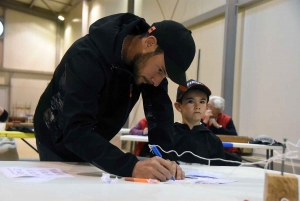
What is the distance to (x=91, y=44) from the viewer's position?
1028 millimetres

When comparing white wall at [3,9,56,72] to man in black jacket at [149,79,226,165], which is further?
white wall at [3,9,56,72]

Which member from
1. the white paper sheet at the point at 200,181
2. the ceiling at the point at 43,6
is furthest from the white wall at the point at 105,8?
the white paper sheet at the point at 200,181

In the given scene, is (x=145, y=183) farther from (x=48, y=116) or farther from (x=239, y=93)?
(x=239, y=93)

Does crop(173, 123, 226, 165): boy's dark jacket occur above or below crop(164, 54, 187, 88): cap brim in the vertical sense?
below

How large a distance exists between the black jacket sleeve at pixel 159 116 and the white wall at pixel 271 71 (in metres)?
2.35

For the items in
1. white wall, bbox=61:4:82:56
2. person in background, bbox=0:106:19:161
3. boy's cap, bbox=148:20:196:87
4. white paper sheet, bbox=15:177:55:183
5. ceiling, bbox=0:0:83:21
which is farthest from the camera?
ceiling, bbox=0:0:83:21

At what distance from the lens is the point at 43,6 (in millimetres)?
11023

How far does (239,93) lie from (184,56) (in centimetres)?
325

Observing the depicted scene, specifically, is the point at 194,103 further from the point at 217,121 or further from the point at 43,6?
the point at 43,6

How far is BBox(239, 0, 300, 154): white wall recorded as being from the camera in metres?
3.28

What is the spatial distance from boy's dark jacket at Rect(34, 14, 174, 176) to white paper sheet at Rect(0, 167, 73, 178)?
0.08 metres

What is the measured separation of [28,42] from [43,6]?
1422 millimetres

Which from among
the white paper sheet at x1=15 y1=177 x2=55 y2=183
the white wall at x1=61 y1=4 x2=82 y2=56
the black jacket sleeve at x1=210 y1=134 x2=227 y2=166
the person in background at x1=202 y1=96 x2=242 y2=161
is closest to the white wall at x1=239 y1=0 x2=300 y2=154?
the person in background at x1=202 y1=96 x2=242 y2=161

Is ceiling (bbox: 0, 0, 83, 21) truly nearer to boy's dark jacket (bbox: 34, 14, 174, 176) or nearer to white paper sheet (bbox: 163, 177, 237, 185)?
boy's dark jacket (bbox: 34, 14, 174, 176)
